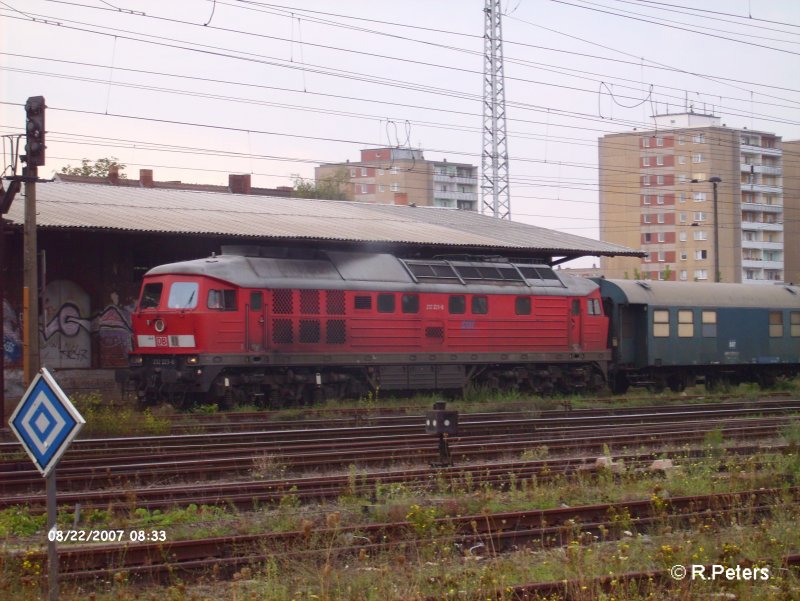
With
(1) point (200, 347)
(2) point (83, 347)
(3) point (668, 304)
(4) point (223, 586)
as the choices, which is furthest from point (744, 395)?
(4) point (223, 586)

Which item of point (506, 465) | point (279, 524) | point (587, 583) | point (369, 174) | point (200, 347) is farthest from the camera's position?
point (369, 174)

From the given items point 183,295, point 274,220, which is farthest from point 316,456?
point 274,220

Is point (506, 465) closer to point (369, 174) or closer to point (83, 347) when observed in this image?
point (83, 347)

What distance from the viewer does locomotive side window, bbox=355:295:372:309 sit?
25.6m

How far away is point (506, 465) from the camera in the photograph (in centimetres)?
1495

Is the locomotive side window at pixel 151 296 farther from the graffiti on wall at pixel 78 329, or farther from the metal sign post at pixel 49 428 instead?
the metal sign post at pixel 49 428

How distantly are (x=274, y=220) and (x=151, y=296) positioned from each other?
8.04 meters

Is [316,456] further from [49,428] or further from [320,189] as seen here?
[320,189]

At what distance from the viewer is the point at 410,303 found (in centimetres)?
2639

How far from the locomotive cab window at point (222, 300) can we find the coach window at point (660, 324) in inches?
532

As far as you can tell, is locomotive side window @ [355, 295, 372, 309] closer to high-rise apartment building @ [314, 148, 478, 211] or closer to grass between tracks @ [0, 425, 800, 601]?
grass between tracks @ [0, 425, 800, 601]

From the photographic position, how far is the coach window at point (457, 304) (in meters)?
27.1

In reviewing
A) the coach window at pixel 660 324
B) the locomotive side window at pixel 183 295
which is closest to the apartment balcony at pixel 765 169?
the coach window at pixel 660 324

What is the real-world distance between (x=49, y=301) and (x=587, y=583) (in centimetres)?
2272
